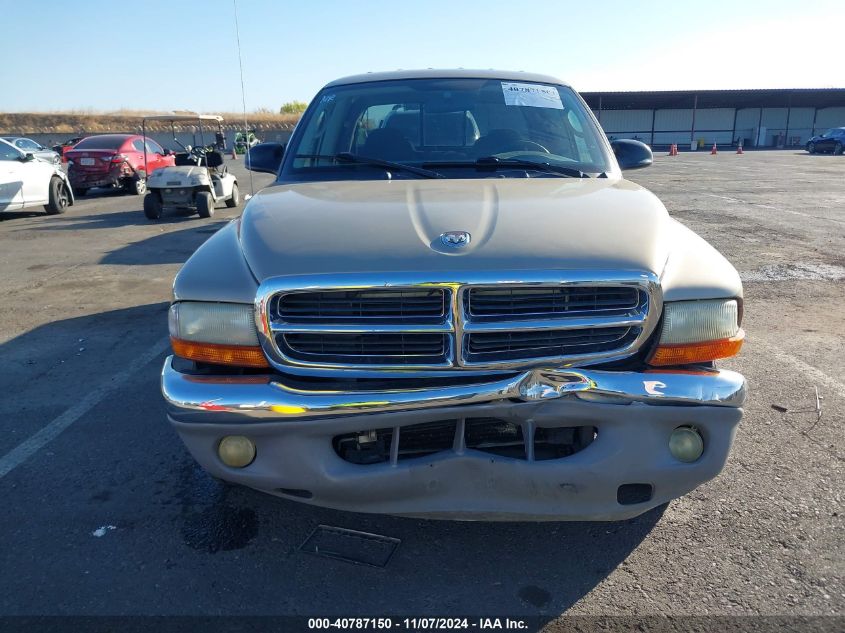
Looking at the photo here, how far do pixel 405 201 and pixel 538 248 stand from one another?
749mm

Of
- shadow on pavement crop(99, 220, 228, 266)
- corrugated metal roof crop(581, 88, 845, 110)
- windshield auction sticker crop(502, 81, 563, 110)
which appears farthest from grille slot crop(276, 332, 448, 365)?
corrugated metal roof crop(581, 88, 845, 110)

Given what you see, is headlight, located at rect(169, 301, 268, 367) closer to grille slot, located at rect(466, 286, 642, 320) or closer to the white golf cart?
grille slot, located at rect(466, 286, 642, 320)

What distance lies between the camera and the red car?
15.9 meters

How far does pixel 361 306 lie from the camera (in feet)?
7.49

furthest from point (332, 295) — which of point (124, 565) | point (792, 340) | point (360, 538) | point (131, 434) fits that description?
point (792, 340)

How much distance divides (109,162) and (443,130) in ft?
47.6

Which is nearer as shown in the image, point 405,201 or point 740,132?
point 405,201

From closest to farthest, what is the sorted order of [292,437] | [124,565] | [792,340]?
[292,437] → [124,565] → [792,340]

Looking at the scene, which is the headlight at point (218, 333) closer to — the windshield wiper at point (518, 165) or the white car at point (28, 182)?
the windshield wiper at point (518, 165)

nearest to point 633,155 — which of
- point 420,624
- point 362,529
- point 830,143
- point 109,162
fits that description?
point 362,529

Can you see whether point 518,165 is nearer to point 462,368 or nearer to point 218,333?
point 462,368

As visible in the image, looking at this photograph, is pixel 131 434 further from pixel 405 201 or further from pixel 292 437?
pixel 405 201

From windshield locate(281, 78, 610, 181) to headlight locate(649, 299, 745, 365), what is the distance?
1.37 meters

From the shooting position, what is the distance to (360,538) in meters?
2.74
